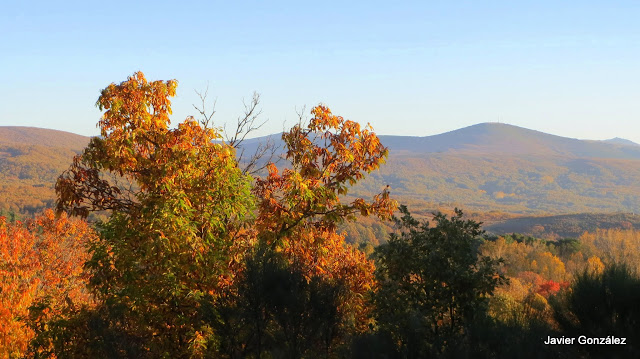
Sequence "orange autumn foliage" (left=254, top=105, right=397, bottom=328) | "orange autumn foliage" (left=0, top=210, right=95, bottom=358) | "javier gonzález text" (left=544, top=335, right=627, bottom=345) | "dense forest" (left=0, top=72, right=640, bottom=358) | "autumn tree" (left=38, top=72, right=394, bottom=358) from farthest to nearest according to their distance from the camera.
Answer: "orange autumn foliage" (left=0, top=210, right=95, bottom=358)
"orange autumn foliage" (left=254, top=105, right=397, bottom=328)
"autumn tree" (left=38, top=72, right=394, bottom=358)
"dense forest" (left=0, top=72, right=640, bottom=358)
"javier gonzález text" (left=544, top=335, right=627, bottom=345)

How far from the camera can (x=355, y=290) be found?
14.3 m

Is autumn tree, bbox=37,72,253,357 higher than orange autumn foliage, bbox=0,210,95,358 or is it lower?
higher

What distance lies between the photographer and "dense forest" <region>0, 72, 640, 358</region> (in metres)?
9.17

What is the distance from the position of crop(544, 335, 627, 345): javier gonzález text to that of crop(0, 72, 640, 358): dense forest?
3 centimetres

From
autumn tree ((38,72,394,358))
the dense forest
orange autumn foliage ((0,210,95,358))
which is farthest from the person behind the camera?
orange autumn foliage ((0,210,95,358))

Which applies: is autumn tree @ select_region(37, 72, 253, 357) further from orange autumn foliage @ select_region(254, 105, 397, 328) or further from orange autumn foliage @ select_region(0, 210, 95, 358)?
orange autumn foliage @ select_region(0, 210, 95, 358)

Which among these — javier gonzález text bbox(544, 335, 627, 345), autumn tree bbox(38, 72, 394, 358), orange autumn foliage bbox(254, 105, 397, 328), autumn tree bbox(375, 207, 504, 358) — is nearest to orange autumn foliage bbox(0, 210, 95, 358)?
autumn tree bbox(38, 72, 394, 358)

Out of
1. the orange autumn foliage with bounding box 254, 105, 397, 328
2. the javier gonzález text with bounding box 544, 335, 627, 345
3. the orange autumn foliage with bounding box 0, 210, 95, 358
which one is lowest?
the orange autumn foliage with bounding box 0, 210, 95, 358

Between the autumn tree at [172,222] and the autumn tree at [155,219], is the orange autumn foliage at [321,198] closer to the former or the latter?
the autumn tree at [172,222]

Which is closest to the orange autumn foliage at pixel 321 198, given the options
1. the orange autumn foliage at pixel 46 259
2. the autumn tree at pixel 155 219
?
the autumn tree at pixel 155 219

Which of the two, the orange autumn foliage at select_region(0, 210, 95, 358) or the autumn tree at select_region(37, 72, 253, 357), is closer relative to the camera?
the autumn tree at select_region(37, 72, 253, 357)

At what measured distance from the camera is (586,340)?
8.64 meters

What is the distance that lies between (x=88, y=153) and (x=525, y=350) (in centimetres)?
913

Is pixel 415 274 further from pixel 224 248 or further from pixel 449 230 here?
pixel 224 248
